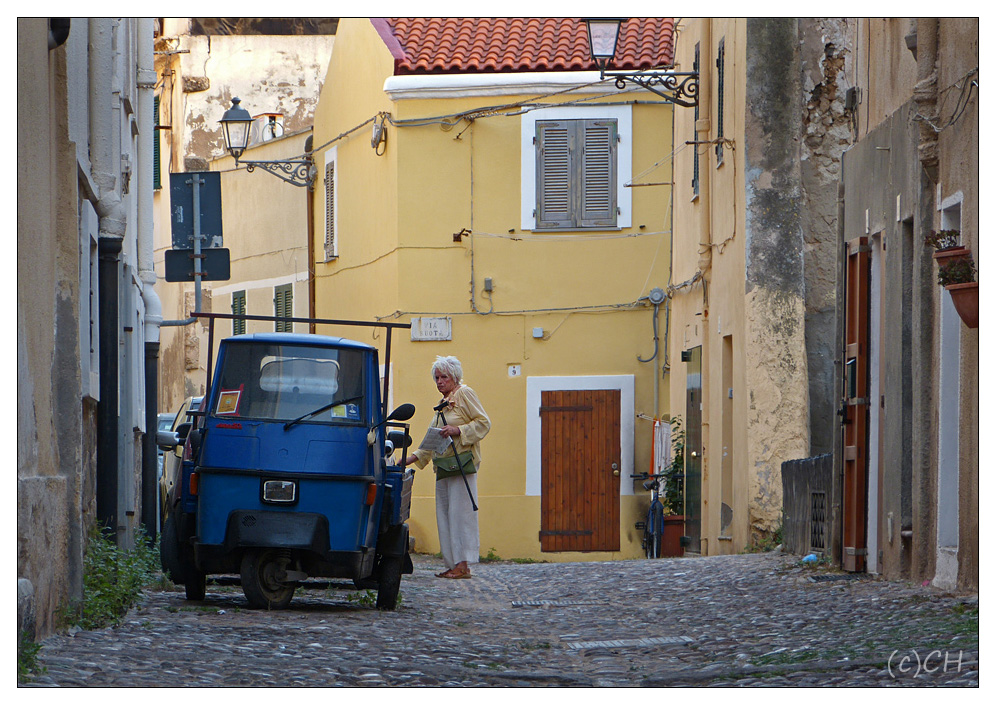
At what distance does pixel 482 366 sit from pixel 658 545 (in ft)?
15.9

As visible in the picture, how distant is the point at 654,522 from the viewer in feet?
69.3

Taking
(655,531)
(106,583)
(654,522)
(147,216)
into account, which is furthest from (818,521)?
(147,216)

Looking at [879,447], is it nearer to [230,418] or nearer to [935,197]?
[935,197]

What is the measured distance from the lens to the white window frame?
2398 centimetres

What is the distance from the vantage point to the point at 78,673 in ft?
20.4

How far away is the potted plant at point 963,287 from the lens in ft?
26.5

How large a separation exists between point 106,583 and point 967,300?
5.22 m

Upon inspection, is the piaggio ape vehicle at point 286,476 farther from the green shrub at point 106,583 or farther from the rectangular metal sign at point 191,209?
the rectangular metal sign at point 191,209

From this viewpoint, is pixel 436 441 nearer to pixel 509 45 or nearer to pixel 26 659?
pixel 26 659

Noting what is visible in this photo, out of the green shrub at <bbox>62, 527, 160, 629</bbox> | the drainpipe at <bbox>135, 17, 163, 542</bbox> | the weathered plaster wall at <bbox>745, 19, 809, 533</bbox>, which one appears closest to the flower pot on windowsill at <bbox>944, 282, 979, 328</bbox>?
the green shrub at <bbox>62, 527, 160, 629</bbox>

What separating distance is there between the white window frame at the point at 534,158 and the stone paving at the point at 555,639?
12.6 metres

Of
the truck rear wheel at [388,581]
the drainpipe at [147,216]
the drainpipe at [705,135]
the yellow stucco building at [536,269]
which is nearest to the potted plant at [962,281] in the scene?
the truck rear wheel at [388,581]

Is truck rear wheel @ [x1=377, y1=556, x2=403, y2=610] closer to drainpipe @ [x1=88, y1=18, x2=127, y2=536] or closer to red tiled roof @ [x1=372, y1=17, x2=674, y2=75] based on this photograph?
drainpipe @ [x1=88, y1=18, x2=127, y2=536]

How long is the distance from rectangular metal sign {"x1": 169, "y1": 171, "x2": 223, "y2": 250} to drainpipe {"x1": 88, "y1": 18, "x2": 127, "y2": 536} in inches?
93.6
